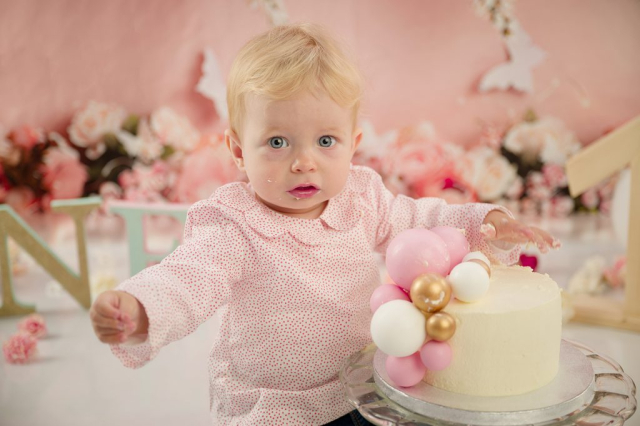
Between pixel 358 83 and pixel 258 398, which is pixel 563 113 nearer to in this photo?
pixel 358 83

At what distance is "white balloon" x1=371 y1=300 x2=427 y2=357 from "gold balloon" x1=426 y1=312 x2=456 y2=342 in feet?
0.05

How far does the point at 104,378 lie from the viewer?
173 cm

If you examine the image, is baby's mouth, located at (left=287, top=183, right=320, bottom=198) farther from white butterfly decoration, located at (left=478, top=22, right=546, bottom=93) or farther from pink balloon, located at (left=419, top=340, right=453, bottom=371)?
white butterfly decoration, located at (left=478, top=22, right=546, bottom=93)

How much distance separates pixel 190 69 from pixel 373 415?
2.12 metres

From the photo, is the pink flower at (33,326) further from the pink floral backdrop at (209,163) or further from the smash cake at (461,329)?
the smash cake at (461,329)

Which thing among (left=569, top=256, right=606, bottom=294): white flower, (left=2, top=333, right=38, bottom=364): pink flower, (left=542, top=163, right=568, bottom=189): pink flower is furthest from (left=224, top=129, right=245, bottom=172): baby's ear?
(left=542, top=163, right=568, bottom=189): pink flower

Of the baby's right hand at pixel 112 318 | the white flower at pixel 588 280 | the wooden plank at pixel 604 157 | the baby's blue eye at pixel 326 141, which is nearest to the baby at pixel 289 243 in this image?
the baby's blue eye at pixel 326 141

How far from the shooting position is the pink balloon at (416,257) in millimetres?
1003

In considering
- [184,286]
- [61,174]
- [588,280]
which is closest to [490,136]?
[588,280]

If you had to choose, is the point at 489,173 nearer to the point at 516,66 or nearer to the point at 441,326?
the point at 516,66

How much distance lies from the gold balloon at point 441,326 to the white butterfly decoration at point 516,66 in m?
2.01

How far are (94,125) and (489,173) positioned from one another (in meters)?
1.61

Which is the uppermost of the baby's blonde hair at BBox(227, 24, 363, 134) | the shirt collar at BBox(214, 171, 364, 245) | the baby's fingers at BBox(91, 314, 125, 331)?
the baby's blonde hair at BBox(227, 24, 363, 134)

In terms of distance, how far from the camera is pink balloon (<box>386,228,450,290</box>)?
39.5 inches
